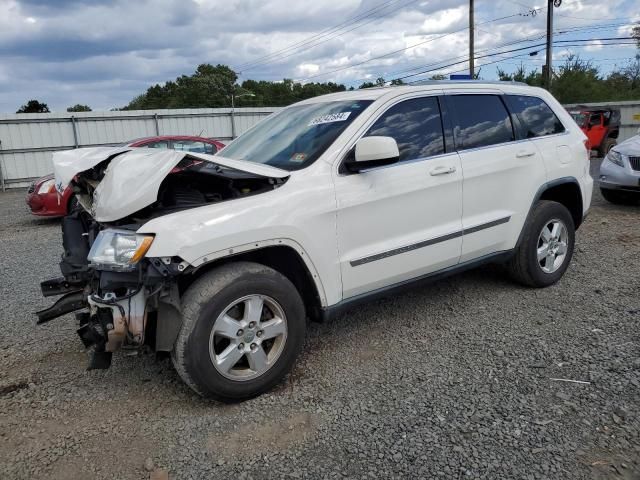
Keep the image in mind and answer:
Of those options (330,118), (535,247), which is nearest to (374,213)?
(330,118)

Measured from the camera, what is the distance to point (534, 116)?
15.0ft

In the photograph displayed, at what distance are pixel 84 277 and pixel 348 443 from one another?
191cm

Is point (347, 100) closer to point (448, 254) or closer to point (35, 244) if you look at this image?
point (448, 254)

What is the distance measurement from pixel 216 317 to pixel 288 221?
0.69 meters

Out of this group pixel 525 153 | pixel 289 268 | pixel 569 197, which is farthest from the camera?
pixel 569 197

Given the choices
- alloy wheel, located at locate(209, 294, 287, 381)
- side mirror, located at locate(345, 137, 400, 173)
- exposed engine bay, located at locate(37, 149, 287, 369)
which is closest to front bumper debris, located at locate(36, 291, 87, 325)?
exposed engine bay, located at locate(37, 149, 287, 369)

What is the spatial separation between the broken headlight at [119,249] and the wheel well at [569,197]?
3.60 metres

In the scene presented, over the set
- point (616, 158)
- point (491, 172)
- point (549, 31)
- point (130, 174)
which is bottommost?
point (616, 158)

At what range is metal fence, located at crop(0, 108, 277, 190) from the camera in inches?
680

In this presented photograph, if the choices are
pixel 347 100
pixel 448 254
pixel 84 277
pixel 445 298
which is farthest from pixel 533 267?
pixel 84 277

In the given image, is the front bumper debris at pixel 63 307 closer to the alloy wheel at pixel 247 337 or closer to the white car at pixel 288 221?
the white car at pixel 288 221

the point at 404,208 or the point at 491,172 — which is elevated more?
the point at 491,172

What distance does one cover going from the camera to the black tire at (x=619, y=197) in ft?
29.1

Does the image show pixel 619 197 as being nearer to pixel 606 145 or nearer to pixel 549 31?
pixel 606 145
